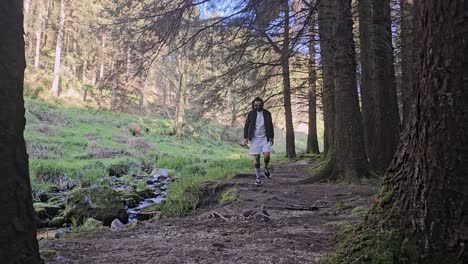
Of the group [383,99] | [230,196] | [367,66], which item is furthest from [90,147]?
[383,99]

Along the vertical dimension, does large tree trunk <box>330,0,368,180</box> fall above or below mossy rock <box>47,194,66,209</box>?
above

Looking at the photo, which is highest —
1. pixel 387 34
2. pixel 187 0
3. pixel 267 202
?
pixel 187 0

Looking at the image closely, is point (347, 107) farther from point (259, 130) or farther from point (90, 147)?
point (90, 147)

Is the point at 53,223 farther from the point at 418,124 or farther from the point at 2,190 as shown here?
the point at 418,124

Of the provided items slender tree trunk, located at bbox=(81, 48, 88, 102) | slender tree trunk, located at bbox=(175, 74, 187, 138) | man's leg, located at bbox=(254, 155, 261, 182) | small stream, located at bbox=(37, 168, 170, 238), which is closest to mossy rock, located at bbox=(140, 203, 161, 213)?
small stream, located at bbox=(37, 168, 170, 238)

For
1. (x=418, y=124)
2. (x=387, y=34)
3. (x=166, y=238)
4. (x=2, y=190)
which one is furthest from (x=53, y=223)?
(x=387, y=34)

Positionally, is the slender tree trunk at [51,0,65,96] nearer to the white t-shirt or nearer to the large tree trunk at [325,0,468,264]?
the white t-shirt

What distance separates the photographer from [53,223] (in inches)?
273

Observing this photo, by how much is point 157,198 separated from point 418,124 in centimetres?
858

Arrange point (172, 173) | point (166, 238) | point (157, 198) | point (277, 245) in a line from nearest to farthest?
point (277, 245)
point (166, 238)
point (157, 198)
point (172, 173)

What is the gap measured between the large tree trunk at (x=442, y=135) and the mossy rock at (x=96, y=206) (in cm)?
581

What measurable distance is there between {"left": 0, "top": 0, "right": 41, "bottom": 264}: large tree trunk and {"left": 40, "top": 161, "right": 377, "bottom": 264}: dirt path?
Answer: 55.9 inches

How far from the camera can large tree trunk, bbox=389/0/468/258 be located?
6.64 ft

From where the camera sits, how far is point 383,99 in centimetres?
839
